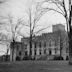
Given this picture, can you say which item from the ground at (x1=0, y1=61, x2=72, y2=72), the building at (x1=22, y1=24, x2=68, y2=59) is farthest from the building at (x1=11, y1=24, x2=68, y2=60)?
the ground at (x1=0, y1=61, x2=72, y2=72)

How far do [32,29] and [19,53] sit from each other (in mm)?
44142

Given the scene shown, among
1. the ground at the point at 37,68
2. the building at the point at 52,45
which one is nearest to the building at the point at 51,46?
the building at the point at 52,45

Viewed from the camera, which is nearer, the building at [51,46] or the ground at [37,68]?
the ground at [37,68]

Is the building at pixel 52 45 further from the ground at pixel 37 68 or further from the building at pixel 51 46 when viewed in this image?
the ground at pixel 37 68

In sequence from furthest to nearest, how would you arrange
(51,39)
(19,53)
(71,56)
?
1. (19,53)
2. (51,39)
3. (71,56)

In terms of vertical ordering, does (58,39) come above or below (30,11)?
below

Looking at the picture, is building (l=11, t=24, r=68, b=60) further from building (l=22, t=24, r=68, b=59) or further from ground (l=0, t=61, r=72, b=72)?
ground (l=0, t=61, r=72, b=72)

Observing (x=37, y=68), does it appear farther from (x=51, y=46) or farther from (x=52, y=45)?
(x=51, y=46)

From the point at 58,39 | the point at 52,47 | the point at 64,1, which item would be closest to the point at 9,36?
the point at 58,39

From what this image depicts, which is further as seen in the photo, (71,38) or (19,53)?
(19,53)

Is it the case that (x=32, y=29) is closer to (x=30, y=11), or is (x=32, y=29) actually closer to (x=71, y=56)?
(x=30, y=11)

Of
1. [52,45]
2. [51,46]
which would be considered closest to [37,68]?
[52,45]

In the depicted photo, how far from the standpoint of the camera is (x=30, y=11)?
31.2m

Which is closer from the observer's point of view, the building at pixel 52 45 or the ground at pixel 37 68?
the ground at pixel 37 68
